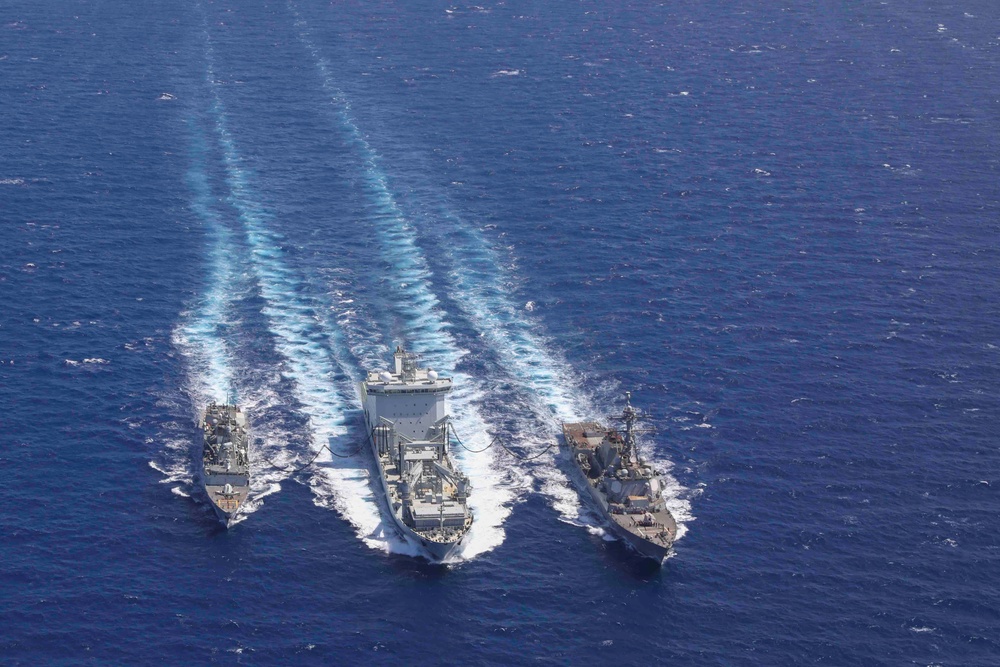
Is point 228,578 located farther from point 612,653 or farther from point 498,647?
point 612,653

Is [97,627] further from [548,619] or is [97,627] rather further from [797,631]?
[797,631]

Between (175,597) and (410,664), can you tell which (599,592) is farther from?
(175,597)

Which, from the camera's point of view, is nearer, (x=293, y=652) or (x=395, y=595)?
(x=293, y=652)

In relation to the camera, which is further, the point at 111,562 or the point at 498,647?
the point at 111,562

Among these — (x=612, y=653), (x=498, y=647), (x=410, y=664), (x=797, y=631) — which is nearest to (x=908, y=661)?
(x=797, y=631)

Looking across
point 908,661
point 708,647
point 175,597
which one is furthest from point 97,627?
point 908,661

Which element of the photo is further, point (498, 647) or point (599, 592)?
point (599, 592)

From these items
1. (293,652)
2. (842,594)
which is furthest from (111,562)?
(842,594)
